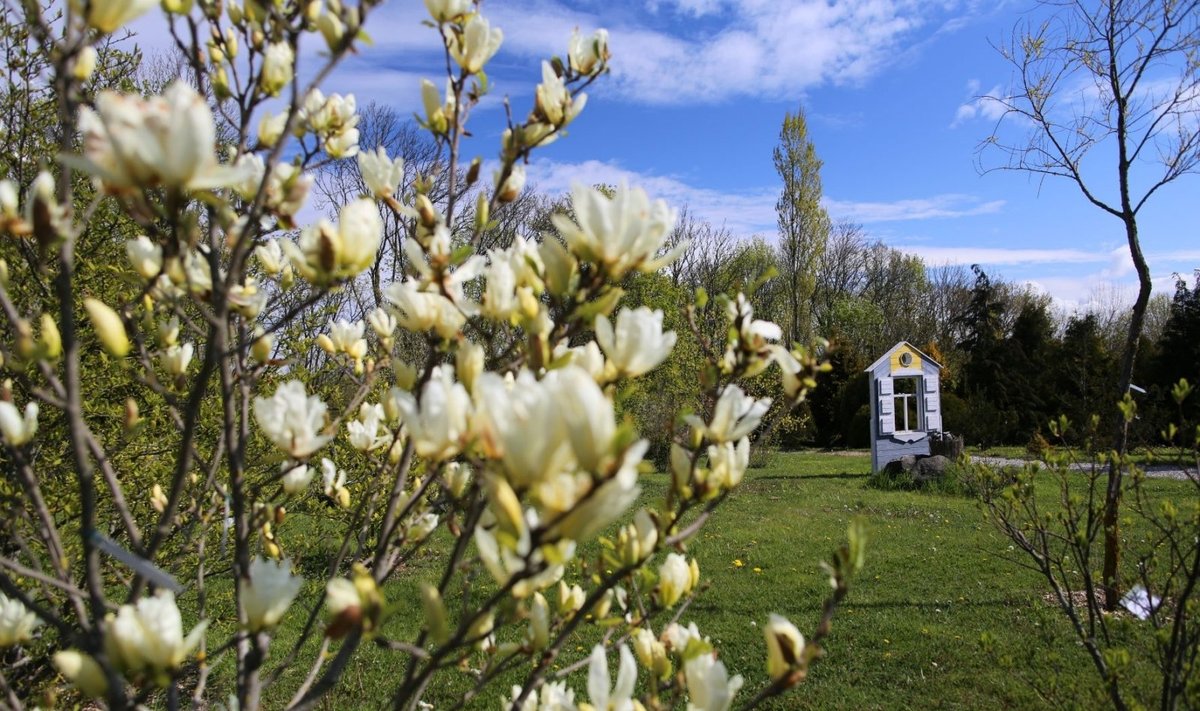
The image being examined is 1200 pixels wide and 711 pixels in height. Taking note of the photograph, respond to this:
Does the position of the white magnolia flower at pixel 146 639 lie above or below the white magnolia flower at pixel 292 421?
below

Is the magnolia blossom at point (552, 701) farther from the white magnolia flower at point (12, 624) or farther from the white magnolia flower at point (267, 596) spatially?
the white magnolia flower at point (12, 624)

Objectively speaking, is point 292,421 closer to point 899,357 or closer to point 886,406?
point 886,406

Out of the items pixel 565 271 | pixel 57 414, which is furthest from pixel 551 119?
pixel 57 414

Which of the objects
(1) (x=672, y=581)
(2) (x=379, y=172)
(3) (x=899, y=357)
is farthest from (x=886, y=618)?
(3) (x=899, y=357)

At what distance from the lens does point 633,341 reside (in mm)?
846

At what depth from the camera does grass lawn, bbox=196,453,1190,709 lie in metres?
3.55

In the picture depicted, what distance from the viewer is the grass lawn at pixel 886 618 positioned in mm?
3553

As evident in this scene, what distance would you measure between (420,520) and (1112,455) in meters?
2.83

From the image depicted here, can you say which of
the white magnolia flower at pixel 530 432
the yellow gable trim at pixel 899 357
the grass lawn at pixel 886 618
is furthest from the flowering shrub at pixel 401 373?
the yellow gable trim at pixel 899 357

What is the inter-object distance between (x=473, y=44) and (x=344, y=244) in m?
0.49

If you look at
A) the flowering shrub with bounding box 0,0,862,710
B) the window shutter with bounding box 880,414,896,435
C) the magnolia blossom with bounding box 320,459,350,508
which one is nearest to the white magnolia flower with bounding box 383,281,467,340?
the flowering shrub with bounding box 0,0,862,710

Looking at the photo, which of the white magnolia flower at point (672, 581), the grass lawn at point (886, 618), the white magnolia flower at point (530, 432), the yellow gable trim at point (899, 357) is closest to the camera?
the white magnolia flower at point (530, 432)

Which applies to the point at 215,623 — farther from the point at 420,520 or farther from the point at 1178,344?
the point at 1178,344

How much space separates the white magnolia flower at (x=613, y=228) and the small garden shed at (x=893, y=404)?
11.0m
